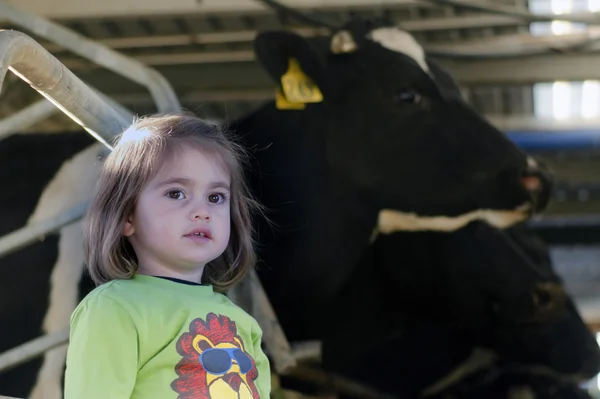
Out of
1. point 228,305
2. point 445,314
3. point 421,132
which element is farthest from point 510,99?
point 228,305

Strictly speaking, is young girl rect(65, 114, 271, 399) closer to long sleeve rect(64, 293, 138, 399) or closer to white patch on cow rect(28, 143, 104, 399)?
long sleeve rect(64, 293, 138, 399)

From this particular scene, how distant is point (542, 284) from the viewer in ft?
10.4

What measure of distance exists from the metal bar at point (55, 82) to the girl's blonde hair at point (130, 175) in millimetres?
135

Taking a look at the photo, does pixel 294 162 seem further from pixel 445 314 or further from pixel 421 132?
pixel 445 314

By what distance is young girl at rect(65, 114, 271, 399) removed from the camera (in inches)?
45.8

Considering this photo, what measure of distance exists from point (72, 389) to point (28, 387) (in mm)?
1084

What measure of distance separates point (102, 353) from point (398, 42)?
2077mm

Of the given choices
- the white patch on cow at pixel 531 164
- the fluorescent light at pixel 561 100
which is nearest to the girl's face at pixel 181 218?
the white patch on cow at pixel 531 164

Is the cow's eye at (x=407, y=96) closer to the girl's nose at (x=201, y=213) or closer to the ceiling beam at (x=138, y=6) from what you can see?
the ceiling beam at (x=138, y=6)

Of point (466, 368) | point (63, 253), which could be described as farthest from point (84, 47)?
point (466, 368)

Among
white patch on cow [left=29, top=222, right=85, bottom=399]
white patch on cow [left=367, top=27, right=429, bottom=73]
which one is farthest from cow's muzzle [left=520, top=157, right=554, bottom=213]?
white patch on cow [left=29, top=222, right=85, bottom=399]

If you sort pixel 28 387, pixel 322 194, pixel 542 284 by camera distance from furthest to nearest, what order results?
pixel 542 284, pixel 322 194, pixel 28 387

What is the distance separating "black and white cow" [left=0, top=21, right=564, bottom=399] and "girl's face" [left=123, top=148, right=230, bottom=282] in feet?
4.18

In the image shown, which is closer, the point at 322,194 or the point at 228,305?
the point at 228,305
